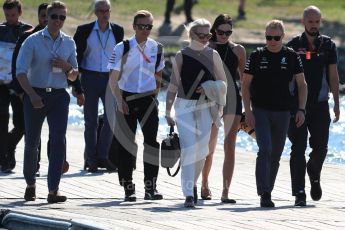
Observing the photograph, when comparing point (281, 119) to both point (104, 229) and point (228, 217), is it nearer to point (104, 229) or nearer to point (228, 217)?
point (228, 217)

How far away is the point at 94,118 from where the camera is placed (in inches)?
585

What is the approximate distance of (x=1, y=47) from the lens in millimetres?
14367

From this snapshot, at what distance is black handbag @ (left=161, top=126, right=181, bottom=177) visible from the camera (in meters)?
12.5

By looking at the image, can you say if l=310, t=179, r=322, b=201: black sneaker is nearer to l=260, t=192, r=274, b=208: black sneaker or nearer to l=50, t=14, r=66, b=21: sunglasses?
l=260, t=192, r=274, b=208: black sneaker

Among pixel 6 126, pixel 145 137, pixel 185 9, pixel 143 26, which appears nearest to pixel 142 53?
pixel 143 26

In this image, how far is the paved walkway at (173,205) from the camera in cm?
1095

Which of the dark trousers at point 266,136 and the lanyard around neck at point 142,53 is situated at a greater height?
the lanyard around neck at point 142,53

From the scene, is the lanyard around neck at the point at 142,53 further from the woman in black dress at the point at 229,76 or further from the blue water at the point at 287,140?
the blue water at the point at 287,140

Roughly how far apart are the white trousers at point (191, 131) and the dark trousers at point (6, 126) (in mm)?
2630

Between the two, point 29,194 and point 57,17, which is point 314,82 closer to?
point 57,17

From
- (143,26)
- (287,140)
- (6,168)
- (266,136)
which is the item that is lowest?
(287,140)

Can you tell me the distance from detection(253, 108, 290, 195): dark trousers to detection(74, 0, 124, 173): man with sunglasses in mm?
2510

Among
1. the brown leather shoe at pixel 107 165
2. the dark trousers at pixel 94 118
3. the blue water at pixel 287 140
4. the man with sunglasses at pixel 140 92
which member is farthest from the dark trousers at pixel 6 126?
the blue water at pixel 287 140

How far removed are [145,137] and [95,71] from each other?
6.85 feet
